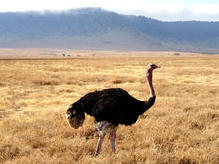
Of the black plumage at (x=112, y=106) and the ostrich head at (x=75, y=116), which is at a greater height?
the black plumage at (x=112, y=106)

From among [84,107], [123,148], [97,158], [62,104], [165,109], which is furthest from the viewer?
[62,104]

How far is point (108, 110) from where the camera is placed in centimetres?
708

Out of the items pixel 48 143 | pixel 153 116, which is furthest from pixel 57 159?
pixel 153 116

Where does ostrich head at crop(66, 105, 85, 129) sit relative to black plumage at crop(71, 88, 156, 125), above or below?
below

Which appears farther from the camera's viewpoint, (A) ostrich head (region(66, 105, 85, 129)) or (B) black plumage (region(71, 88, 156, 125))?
(A) ostrich head (region(66, 105, 85, 129))

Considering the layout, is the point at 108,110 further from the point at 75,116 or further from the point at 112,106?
the point at 75,116

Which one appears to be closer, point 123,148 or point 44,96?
point 123,148

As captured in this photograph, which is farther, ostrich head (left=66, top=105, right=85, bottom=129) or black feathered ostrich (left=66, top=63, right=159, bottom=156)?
ostrich head (left=66, top=105, right=85, bottom=129)

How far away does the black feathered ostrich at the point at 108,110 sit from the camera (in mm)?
7105

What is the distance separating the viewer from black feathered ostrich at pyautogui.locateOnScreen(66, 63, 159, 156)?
7105 mm

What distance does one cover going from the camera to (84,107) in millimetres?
7465

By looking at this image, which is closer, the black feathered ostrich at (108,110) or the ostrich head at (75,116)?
the black feathered ostrich at (108,110)

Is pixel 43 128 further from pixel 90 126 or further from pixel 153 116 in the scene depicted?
pixel 153 116

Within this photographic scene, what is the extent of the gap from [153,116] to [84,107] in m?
3.90
